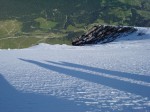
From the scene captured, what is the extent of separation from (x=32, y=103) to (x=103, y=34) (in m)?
53.5

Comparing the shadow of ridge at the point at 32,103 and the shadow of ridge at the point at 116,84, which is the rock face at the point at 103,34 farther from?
the shadow of ridge at the point at 32,103

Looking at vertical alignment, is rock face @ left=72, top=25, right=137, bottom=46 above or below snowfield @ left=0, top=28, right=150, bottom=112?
below

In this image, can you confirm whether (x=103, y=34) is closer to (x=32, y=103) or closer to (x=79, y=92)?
(x=79, y=92)

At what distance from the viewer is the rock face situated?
6078 cm

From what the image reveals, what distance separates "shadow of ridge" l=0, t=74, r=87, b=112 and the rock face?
47.7 meters

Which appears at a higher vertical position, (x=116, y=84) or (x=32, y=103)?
(x=32, y=103)

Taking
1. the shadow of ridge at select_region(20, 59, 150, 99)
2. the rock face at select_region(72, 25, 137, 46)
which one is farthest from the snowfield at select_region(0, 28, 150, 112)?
the rock face at select_region(72, 25, 137, 46)

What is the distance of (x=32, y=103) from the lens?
10.8 metres

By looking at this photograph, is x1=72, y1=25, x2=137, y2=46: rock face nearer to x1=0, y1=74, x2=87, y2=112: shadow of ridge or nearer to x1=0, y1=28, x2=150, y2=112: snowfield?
x1=0, y1=28, x2=150, y2=112: snowfield

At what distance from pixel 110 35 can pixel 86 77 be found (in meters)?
46.8

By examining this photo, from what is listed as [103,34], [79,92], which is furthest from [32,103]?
[103,34]

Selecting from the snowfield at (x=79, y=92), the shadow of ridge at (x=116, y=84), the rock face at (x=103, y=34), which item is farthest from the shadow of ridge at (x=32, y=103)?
the rock face at (x=103, y=34)

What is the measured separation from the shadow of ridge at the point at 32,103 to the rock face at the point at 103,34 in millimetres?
47739

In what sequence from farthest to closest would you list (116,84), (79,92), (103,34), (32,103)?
(103,34) → (116,84) → (79,92) → (32,103)
